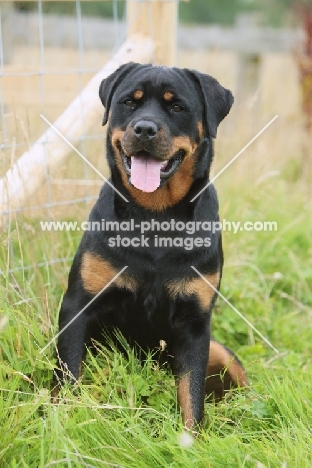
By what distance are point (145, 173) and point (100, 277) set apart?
1.52 ft

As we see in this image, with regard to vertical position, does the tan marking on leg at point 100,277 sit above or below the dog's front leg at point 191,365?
above

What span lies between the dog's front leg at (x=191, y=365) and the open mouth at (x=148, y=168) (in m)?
0.59

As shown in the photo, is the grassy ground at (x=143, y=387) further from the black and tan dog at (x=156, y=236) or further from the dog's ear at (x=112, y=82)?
the dog's ear at (x=112, y=82)

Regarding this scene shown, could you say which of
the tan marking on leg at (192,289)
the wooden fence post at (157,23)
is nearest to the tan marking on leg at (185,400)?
the tan marking on leg at (192,289)

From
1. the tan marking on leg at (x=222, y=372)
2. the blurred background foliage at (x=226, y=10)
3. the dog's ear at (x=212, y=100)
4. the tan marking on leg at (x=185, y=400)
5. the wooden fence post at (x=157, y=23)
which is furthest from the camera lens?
the blurred background foliage at (x=226, y=10)

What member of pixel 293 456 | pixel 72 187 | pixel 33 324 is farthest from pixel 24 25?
pixel 293 456

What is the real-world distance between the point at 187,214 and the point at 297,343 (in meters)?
1.28

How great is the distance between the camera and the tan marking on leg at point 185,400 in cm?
247

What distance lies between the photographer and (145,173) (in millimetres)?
2615

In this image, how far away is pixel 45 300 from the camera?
285 centimetres

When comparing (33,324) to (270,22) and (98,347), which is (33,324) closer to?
(98,347)

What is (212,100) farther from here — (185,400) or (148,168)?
(185,400)

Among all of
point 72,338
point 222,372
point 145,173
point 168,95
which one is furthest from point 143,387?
point 168,95

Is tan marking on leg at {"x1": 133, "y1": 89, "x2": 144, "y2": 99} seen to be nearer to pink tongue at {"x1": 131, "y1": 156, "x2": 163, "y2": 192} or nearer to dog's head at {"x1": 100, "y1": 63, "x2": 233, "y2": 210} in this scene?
dog's head at {"x1": 100, "y1": 63, "x2": 233, "y2": 210}
